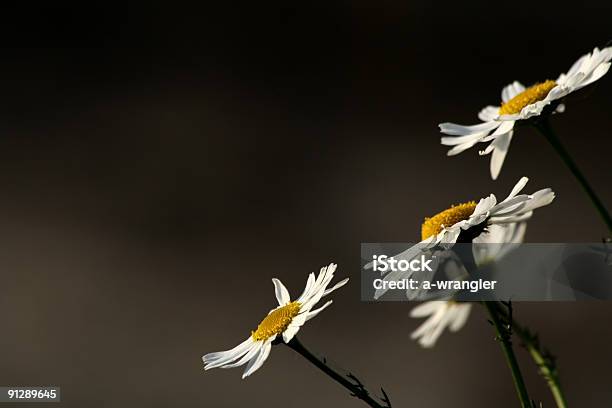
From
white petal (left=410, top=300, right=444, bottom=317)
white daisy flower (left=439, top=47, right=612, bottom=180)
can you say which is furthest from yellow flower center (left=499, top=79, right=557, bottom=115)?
white petal (left=410, top=300, right=444, bottom=317)

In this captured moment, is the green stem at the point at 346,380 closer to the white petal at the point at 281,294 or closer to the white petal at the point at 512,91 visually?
the white petal at the point at 281,294

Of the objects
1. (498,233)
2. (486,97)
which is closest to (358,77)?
(486,97)

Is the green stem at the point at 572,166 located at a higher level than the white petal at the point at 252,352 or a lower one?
higher

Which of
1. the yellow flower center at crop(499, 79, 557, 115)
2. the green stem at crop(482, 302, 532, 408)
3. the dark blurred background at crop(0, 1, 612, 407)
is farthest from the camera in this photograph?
the dark blurred background at crop(0, 1, 612, 407)

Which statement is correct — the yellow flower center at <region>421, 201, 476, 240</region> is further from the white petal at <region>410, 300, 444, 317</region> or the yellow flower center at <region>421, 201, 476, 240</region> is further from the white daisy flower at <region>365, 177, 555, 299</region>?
the white petal at <region>410, 300, 444, 317</region>

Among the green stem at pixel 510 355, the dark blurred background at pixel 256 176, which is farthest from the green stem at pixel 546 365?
the dark blurred background at pixel 256 176

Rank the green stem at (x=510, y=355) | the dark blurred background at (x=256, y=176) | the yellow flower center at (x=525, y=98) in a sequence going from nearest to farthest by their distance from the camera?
the green stem at (x=510, y=355)
the yellow flower center at (x=525, y=98)
the dark blurred background at (x=256, y=176)
